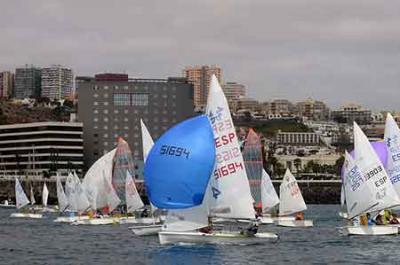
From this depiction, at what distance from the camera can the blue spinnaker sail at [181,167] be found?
55.8m

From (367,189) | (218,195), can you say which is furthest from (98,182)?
(218,195)

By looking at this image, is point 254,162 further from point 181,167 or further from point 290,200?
point 181,167

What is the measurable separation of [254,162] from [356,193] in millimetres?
31299

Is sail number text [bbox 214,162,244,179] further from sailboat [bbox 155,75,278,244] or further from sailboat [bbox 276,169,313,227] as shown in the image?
sailboat [bbox 276,169,313,227]

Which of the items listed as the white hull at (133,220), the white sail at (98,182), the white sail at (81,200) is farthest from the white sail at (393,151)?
the white sail at (81,200)

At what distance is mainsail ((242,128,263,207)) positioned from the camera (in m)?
98.1

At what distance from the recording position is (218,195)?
2296 inches

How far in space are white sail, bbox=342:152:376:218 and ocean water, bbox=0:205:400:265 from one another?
7.53ft

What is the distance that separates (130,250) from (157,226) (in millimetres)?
11235

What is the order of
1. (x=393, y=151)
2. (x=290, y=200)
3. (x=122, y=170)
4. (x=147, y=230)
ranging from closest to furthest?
(x=147, y=230)
(x=393, y=151)
(x=290, y=200)
(x=122, y=170)

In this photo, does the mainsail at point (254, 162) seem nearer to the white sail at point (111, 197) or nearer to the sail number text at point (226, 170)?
the white sail at point (111, 197)

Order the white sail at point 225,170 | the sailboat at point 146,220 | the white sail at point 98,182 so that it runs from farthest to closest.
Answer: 1. the white sail at point 98,182
2. the sailboat at point 146,220
3. the white sail at point 225,170

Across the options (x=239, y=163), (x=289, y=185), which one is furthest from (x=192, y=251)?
(x=289, y=185)

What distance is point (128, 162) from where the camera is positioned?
100m
